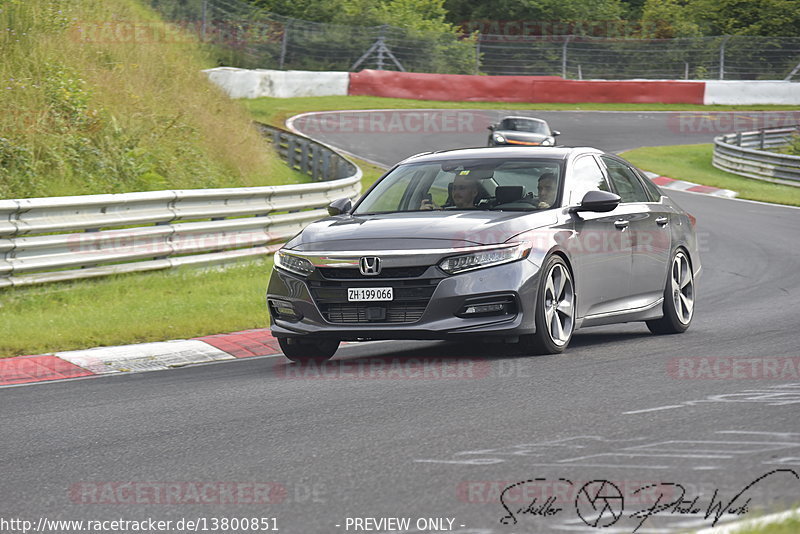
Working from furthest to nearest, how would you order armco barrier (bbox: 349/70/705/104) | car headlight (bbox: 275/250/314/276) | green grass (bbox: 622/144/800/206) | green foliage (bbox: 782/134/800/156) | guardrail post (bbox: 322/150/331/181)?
armco barrier (bbox: 349/70/705/104), green foliage (bbox: 782/134/800/156), green grass (bbox: 622/144/800/206), guardrail post (bbox: 322/150/331/181), car headlight (bbox: 275/250/314/276)

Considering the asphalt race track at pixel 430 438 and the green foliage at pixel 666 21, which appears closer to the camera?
the asphalt race track at pixel 430 438

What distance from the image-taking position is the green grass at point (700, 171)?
29766 millimetres

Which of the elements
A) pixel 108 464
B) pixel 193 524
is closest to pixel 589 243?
pixel 108 464

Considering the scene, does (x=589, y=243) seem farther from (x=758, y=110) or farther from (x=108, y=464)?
(x=758, y=110)

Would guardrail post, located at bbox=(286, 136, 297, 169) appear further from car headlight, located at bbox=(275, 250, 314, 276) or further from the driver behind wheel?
car headlight, located at bbox=(275, 250, 314, 276)

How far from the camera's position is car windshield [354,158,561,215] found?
939cm

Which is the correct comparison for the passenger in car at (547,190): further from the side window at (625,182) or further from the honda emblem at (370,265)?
the honda emblem at (370,265)

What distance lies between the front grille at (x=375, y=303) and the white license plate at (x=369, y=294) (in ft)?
0.07

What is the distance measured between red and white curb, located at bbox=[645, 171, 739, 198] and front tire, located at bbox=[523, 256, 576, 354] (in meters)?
21.4

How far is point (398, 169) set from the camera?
33.4 feet

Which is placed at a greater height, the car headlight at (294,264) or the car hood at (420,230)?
the car hood at (420,230)

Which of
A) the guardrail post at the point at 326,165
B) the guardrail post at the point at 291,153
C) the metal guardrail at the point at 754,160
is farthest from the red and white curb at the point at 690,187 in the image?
the guardrail post at the point at 326,165

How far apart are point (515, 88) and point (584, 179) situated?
39378 millimetres
